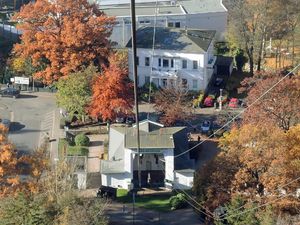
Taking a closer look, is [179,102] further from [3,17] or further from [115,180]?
[3,17]

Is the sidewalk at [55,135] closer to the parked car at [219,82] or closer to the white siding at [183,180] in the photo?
the white siding at [183,180]

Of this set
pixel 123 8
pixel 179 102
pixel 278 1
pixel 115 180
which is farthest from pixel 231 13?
pixel 115 180

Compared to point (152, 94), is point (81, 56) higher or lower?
higher

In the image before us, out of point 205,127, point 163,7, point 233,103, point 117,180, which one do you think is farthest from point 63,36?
point 163,7

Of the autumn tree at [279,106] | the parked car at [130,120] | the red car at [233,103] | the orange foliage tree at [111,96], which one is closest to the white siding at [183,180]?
the autumn tree at [279,106]

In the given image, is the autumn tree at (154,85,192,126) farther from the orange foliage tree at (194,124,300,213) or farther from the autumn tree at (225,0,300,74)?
the autumn tree at (225,0,300,74)
